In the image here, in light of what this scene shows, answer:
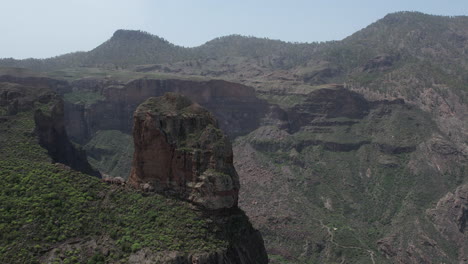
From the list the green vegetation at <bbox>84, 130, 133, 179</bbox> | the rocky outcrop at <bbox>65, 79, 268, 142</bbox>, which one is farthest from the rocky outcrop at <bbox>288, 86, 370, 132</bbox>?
the green vegetation at <bbox>84, 130, 133, 179</bbox>

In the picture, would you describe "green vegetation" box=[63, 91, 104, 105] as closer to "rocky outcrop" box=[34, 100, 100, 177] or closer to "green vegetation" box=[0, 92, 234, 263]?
"rocky outcrop" box=[34, 100, 100, 177]

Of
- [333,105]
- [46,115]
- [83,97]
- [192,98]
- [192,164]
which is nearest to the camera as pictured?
[192,164]

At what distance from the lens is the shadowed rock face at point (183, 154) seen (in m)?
42.9

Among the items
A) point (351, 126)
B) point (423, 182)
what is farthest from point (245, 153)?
→ point (423, 182)

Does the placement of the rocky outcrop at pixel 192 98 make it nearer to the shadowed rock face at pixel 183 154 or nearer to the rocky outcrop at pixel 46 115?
the rocky outcrop at pixel 46 115

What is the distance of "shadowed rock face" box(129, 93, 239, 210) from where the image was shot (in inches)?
1690

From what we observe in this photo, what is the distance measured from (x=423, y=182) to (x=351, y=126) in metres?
23.5

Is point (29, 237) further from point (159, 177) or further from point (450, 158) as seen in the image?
point (450, 158)

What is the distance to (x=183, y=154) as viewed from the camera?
44281 millimetres

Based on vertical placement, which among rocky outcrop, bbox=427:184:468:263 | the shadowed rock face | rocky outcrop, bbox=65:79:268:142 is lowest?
rocky outcrop, bbox=427:184:468:263

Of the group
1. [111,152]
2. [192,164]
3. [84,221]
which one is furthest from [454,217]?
[111,152]

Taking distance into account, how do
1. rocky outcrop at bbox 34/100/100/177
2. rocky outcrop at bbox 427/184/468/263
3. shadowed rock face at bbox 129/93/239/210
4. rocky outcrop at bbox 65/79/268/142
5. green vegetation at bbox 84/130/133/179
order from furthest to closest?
rocky outcrop at bbox 65/79/268/142, green vegetation at bbox 84/130/133/179, rocky outcrop at bbox 427/184/468/263, rocky outcrop at bbox 34/100/100/177, shadowed rock face at bbox 129/93/239/210

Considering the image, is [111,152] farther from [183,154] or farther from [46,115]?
[183,154]

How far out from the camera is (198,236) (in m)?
40.6
